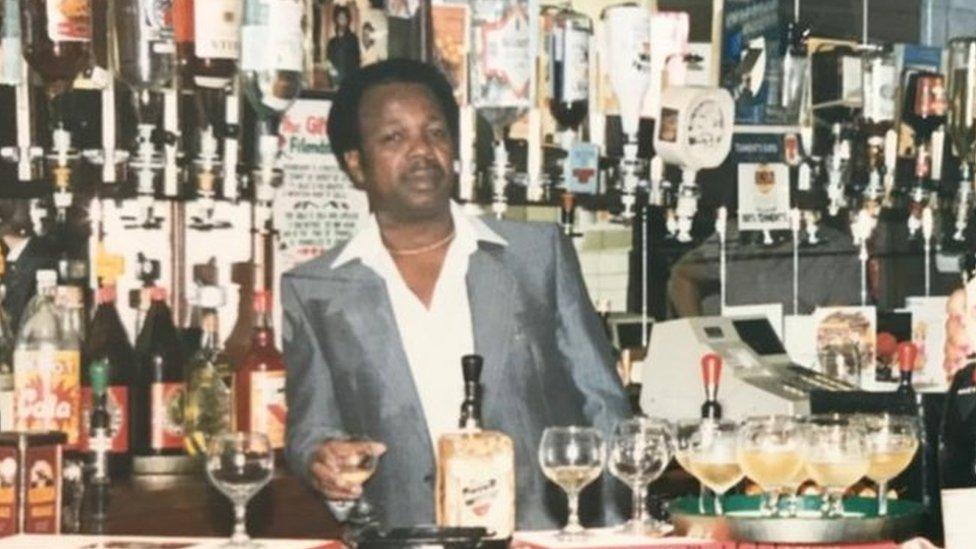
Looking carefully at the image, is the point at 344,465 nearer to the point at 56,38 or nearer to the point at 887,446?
the point at 887,446

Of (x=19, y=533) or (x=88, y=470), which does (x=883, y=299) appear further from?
(x=19, y=533)

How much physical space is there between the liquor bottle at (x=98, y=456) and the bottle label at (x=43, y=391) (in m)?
0.07

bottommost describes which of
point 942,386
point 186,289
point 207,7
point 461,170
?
point 942,386

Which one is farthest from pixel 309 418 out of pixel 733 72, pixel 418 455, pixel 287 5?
pixel 733 72

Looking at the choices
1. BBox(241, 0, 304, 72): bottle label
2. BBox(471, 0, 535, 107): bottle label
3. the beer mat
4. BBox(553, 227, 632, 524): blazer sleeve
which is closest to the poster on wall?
BBox(553, 227, 632, 524): blazer sleeve

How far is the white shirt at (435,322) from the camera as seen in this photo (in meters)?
4.20

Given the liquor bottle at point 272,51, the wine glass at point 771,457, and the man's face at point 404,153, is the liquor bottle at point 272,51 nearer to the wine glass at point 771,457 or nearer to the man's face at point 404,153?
the man's face at point 404,153

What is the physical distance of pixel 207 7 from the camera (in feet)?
13.1

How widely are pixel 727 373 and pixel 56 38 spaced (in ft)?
6.16

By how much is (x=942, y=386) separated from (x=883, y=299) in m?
0.33

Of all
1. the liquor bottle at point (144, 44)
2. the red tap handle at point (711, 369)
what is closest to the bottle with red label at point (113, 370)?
the liquor bottle at point (144, 44)

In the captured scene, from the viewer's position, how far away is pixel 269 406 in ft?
13.6

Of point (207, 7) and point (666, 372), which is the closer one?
point (207, 7)

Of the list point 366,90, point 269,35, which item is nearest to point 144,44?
point 269,35
